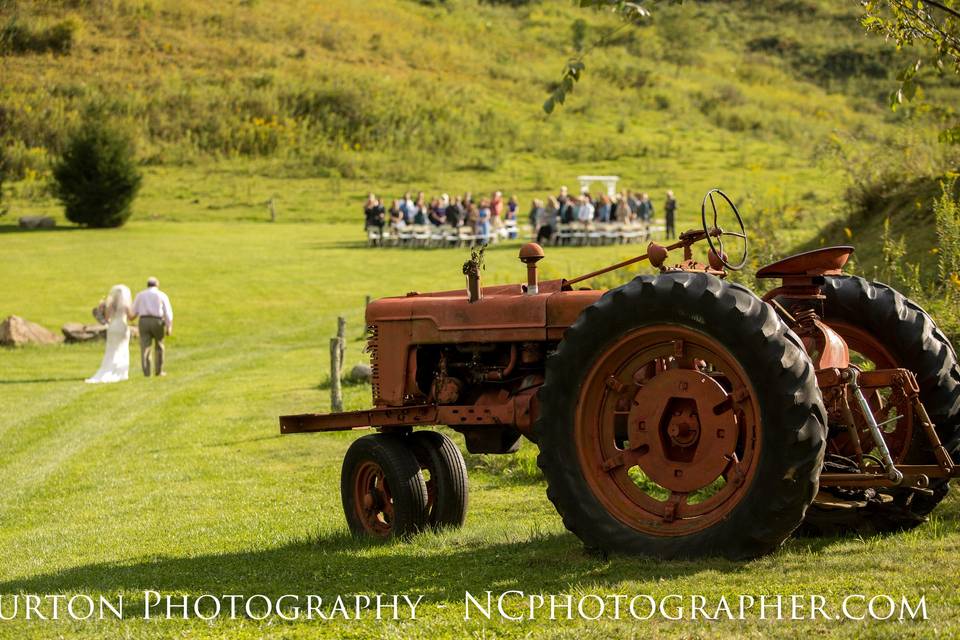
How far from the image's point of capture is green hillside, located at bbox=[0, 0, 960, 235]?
2266 inches

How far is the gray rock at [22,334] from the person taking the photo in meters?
29.0

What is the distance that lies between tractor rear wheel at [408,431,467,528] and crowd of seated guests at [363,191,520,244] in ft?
117

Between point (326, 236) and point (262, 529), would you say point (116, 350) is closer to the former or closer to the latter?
point (262, 529)

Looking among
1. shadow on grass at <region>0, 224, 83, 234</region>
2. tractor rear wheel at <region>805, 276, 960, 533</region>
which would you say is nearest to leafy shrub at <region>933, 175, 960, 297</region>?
tractor rear wheel at <region>805, 276, 960, 533</region>

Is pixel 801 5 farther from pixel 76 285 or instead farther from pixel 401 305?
pixel 401 305

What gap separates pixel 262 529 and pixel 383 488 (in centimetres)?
190

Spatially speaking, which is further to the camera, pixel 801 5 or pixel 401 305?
pixel 801 5

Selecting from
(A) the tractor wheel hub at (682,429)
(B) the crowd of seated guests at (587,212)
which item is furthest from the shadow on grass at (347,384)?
(B) the crowd of seated guests at (587,212)

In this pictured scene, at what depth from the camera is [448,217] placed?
4609 cm

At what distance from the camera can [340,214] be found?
175 feet

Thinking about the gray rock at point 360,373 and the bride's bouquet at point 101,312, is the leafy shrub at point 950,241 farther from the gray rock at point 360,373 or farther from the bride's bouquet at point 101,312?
the bride's bouquet at point 101,312

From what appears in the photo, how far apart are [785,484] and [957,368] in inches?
80.8

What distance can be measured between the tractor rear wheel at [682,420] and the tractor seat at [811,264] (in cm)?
77

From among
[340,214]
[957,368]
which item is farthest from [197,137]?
[957,368]
